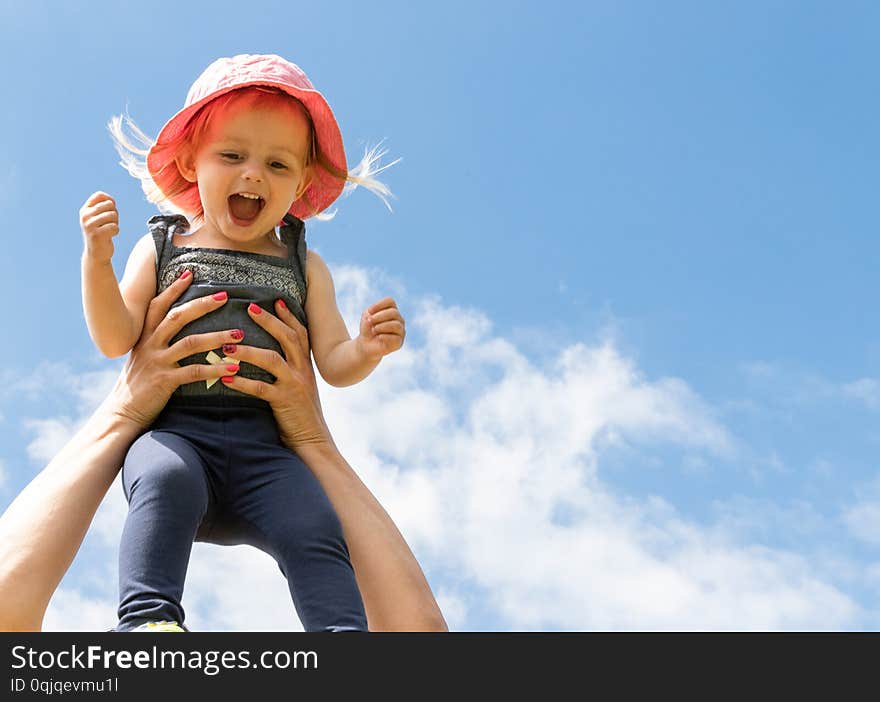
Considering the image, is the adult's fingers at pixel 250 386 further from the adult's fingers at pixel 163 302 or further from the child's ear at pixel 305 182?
the child's ear at pixel 305 182

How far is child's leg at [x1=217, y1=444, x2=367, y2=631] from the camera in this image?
9.40ft

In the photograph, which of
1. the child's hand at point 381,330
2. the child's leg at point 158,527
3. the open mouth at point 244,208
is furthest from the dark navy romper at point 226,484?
the child's hand at point 381,330

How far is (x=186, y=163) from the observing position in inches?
149

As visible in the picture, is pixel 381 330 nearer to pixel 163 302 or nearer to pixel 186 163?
pixel 163 302

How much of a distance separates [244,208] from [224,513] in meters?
1.07

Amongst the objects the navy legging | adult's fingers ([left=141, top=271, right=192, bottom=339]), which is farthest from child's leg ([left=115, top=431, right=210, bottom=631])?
adult's fingers ([left=141, top=271, right=192, bottom=339])

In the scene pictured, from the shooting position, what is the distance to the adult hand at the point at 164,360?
3377mm

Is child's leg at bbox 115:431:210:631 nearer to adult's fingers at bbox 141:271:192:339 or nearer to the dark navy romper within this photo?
the dark navy romper

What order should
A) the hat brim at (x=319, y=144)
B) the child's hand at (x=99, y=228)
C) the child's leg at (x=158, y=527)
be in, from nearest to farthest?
the child's leg at (x=158, y=527)
the child's hand at (x=99, y=228)
the hat brim at (x=319, y=144)

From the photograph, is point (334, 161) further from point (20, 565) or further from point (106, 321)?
point (20, 565)

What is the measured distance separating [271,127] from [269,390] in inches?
35.9

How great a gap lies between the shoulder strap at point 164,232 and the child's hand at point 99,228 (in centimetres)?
35
